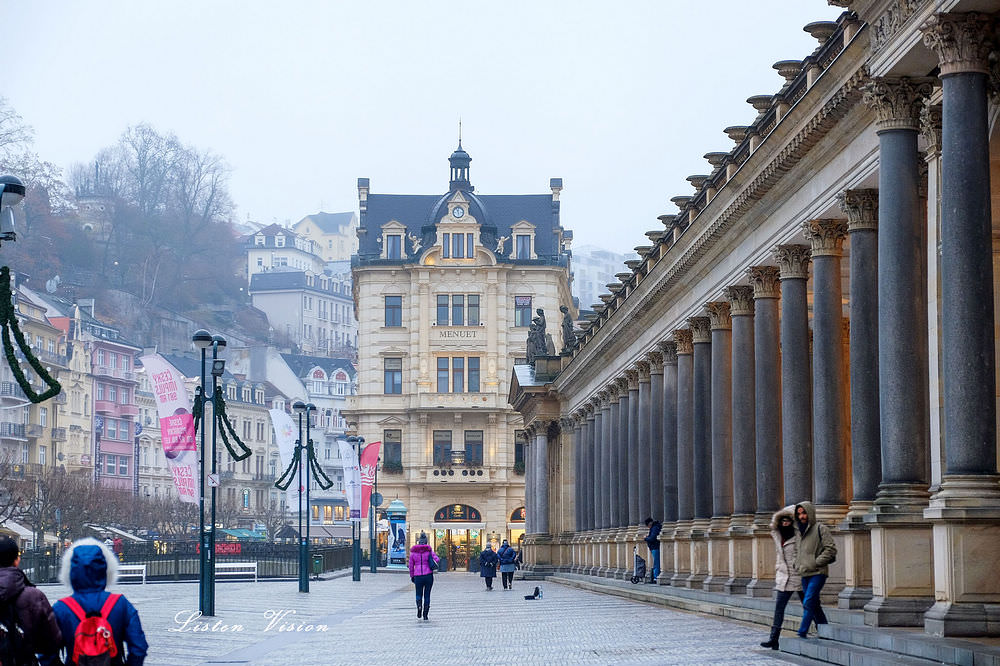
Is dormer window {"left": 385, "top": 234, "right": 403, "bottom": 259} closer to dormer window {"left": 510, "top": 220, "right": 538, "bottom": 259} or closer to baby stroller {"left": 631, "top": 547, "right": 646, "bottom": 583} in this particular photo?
dormer window {"left": 510, "top": 220, "right": 538, "bottom": 259}

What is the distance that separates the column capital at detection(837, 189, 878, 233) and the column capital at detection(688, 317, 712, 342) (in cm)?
1477

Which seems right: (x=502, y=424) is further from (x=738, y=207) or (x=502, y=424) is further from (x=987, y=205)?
(x=987, y=205)

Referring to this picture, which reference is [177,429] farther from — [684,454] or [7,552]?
[7,552]

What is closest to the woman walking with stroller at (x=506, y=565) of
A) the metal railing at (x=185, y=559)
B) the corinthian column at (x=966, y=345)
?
the metal railing at (x=185, y=559)

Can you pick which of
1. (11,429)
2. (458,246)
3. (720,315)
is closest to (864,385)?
(720,315)

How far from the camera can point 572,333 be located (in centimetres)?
7256

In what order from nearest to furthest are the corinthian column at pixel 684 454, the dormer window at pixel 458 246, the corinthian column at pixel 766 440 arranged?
the corinthian column at pixel 766 440 → the corinthian column at pixel 684 454 → the dormer window at pixel 458 246

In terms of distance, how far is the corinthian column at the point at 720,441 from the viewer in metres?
36.1

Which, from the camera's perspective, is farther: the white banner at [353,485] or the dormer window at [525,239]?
the dormer window at [525,239]

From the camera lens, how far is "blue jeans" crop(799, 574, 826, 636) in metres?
19.3

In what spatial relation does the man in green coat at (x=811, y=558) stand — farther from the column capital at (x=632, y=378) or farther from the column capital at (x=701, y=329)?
the column capital at (x=632, y=378)

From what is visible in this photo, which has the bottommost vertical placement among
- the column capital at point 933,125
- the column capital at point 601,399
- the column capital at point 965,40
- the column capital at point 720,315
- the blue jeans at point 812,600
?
the blue jeans at point 812,600

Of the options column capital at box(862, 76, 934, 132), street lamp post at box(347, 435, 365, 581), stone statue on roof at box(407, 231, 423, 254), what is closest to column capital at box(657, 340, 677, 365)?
street lamp post at box(347, 435, 365, 581)

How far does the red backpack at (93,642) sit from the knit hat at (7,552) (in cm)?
68
